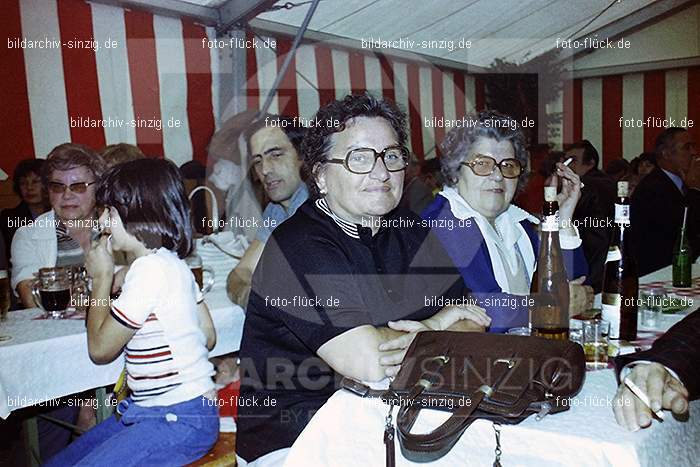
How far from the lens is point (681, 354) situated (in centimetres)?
107

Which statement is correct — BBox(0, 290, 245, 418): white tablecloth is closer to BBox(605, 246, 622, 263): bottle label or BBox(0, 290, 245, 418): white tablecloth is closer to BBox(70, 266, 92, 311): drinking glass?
BBox(70, 266, 92, 311): drinking glass

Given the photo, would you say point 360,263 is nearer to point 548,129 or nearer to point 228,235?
point 228,235

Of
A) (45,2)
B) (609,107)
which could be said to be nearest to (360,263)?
(45,2)

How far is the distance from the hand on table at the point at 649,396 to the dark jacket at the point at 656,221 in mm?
2756

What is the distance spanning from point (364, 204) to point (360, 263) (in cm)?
15

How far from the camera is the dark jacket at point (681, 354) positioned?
1041 mm

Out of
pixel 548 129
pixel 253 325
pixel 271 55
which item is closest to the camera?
pixel 253 325

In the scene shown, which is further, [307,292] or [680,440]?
[307,292]

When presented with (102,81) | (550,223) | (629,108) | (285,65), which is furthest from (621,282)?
(629,108)

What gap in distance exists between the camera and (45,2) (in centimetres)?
353

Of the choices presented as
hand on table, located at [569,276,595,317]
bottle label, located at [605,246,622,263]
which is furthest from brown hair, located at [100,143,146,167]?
bottle label, located at [605,246,622,263]

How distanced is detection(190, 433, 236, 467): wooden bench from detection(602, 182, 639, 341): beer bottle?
1004mm

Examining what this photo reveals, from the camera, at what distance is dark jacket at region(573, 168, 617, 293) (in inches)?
120

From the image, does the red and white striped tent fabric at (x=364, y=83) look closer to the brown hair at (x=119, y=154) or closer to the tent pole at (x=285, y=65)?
the tent pole at (x=285, y=65)
